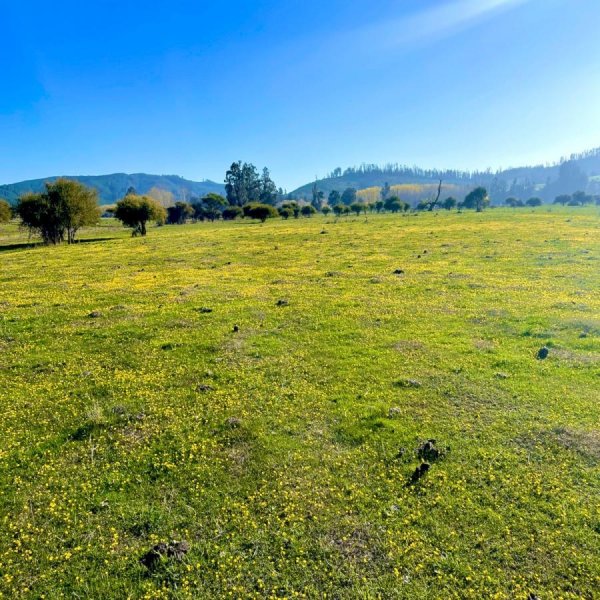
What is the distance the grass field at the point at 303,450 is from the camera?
6621 millimetres

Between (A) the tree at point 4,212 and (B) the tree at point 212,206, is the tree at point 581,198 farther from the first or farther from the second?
(A) the tree at point 4,212

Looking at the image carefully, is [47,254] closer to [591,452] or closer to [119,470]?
[119,470]

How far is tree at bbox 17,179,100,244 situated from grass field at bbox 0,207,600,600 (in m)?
50.1

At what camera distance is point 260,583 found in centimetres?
636

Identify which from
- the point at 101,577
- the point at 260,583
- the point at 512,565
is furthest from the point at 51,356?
the point at 512,565

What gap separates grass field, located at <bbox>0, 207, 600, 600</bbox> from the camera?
6621 mm

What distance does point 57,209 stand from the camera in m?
62.9

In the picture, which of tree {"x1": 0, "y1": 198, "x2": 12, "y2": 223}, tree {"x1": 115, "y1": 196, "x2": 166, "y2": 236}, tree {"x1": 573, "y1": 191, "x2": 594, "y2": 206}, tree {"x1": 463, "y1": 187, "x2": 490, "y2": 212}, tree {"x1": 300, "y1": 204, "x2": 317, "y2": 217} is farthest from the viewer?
tree {"x1": 573, "y1": 191, "x2": 594, "y2": 206}

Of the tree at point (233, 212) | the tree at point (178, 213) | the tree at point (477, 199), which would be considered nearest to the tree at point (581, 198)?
the tree at point (477, 199)

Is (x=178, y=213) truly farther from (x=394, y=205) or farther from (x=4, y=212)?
(x=394, y=205)

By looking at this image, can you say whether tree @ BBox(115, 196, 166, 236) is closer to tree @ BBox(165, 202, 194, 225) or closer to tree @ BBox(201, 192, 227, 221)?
tree @ BBox(165, 202, 194, 225)

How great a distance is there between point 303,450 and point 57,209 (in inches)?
2694

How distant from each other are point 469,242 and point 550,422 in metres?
40.3

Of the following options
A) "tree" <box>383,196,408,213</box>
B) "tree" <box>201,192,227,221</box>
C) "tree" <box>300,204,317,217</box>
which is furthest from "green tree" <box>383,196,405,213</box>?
"tree" <box>201,192,227,221</box>
